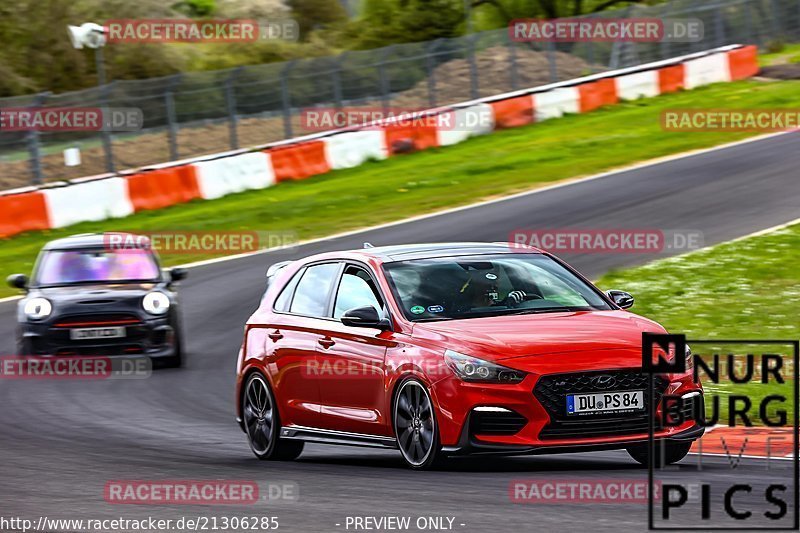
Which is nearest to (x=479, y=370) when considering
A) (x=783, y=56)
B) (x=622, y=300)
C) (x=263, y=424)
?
(x=622, y=300)

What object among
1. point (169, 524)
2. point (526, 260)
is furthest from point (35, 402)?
point (169, 524)

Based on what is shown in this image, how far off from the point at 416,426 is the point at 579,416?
107 centimetres

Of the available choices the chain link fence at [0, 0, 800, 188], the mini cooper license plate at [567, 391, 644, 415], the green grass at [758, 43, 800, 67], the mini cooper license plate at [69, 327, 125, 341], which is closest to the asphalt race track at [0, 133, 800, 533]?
the mini cooper license plate at [567, 391, 644, 415]

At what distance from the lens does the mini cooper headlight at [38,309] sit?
1683 cm

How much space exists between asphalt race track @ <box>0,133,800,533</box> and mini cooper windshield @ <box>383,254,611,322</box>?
3.28ft

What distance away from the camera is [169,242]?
24922mm

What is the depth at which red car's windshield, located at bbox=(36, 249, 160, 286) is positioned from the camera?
691 inches

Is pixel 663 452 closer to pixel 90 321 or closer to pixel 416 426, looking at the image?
pixel 416 426

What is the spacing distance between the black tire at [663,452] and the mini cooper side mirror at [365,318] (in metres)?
1.75

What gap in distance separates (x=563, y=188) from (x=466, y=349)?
17160 millimetres

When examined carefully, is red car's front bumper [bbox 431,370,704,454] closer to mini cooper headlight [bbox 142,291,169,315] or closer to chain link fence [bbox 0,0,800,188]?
mini cooper headlight [bbox 142,291,169,315]

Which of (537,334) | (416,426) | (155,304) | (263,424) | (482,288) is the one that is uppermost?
(482,288)

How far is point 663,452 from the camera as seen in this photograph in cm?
909

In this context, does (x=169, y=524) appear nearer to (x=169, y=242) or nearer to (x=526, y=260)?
(x=526, y=260)
